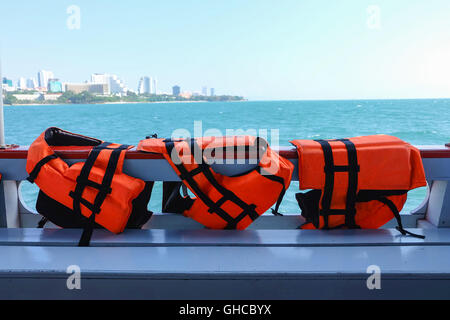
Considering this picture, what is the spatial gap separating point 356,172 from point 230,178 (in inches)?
21.6

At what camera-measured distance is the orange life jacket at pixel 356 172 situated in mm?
1543

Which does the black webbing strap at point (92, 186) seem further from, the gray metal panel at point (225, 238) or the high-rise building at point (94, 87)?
the high-rise building at point (94, 87)

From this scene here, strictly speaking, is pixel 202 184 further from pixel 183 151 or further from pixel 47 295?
pixel 47 295

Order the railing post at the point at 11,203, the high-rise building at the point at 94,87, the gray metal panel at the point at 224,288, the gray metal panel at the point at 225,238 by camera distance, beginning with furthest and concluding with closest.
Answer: the high-rise building at the point at 94,87
the railing post at the point at 11,203
the gray metal panel at the point at 225,238
the gray metal panel at the point at 224,288

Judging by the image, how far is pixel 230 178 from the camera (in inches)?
62.4

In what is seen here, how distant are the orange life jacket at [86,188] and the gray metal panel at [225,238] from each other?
7cm

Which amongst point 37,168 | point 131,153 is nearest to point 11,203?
point 37,168

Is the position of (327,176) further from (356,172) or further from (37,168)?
(37,168)

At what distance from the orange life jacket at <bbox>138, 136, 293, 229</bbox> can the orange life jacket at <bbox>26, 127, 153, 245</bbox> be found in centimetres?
18

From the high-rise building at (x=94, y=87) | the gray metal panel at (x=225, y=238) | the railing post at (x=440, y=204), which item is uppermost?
the high-rise building at (x=94, y=87)

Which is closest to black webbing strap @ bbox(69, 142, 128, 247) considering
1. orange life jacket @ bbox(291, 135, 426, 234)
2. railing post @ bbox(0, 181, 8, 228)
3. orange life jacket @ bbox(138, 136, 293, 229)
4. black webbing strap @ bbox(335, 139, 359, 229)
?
orange life jacket @ bbox(138, 136, 293, 229)

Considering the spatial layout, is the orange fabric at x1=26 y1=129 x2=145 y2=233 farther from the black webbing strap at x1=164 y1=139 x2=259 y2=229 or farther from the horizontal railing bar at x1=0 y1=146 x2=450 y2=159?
the black webbing strap at x1=164 y1=139 x2=259 y2=229

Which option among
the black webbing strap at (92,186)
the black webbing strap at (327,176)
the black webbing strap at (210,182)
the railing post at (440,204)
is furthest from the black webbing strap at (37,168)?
the railing post at (440,204)

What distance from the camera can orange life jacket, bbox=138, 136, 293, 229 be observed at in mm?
1537
